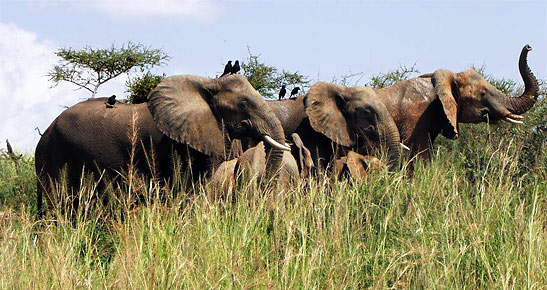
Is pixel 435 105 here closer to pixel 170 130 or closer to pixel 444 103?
pixel 444 103

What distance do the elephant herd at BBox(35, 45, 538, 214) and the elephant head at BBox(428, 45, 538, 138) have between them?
1cm

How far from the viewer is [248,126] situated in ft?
28.7

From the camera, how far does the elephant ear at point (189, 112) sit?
355 inches

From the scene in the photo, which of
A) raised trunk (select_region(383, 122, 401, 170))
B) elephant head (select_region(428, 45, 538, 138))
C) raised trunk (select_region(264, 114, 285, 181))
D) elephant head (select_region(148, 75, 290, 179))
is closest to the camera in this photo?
raised trunk (select_region(264, 114, 285, 181))

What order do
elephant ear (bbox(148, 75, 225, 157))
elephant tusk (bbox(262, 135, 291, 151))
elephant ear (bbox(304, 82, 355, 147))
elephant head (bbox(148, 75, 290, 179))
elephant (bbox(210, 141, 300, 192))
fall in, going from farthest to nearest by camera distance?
elephant ear (bbox(304, 82, 355, 147)) → elephant ear (bbox(148, 75, 225, 157)) → elephant head (bbox(148, 75, 290, 179)) → elephant tusk (bbox(262, 135, 291, 151)) → elephant (bbox(210, 141, 300, 192))

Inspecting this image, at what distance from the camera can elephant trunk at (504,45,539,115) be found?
40.0ft

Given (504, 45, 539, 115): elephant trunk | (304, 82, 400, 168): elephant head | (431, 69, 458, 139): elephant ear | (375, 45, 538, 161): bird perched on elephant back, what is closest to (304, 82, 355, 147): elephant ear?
(304, 82, 400, 168): elephant head

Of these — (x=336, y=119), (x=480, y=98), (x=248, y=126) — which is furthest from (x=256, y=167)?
(x=480, y=98)

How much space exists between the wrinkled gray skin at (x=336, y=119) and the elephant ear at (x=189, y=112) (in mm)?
2125

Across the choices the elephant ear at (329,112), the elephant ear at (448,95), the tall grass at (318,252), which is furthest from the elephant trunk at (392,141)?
the tall grass at (318,252)

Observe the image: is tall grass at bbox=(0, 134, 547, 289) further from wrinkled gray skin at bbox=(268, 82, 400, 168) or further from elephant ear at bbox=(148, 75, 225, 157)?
wrinkled gray skin at bbox=(268, 82, 400, 168)

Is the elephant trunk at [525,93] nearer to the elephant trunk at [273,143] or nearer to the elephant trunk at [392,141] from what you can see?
the elephant trunk at [392,141]

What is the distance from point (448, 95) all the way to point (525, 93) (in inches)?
49.5

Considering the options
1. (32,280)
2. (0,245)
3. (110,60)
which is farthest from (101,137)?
(110,60)
